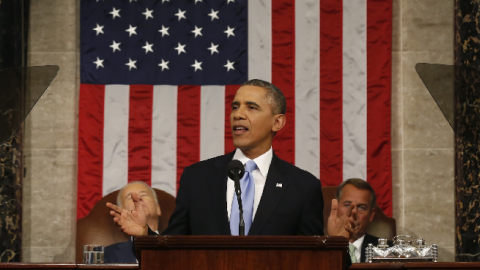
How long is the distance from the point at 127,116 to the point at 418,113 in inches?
112

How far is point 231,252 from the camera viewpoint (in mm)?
2211

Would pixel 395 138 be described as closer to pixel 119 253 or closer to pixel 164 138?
pixel 164 138

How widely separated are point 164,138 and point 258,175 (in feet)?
10.9

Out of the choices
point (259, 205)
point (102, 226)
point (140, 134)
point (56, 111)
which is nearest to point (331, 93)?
point (140, 134)

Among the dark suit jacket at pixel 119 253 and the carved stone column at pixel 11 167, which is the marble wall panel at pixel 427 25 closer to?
the dark suit jacket at pixel 119 253


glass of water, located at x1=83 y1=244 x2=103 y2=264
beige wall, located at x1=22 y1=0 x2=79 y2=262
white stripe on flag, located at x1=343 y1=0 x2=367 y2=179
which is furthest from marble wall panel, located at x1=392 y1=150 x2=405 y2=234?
glass of water, located at x1=83 y1=244 x2=103 y2=264

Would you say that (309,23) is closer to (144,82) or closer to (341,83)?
(341,83)

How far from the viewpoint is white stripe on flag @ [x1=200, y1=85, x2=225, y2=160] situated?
6.37 m

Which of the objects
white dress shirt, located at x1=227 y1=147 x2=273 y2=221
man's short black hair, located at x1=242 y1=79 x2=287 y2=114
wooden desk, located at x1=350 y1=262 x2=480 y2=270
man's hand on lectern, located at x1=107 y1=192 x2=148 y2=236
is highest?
man's short black hair, located at x1=242 y1=79 x2=287 y2=114

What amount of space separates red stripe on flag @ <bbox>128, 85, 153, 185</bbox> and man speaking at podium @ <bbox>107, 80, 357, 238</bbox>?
10.5 feet

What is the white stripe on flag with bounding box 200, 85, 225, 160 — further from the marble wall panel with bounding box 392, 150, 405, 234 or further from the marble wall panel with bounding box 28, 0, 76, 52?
the marble wall panel with bounding box 392, 150, 405, 234

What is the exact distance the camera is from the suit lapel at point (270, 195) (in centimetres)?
294

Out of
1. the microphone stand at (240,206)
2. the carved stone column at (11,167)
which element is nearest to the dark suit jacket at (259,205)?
the microphone stand at (240,206)

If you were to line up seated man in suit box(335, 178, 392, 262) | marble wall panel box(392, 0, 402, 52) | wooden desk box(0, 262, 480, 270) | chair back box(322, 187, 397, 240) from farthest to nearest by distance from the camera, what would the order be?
marble wall panel box(392, 0, 402, 52) < chair back box(322, 187, 397, 240) < seated man in suit box(335, 178, 392, 262) < wooden desk box(0, 262, 480, 270)
